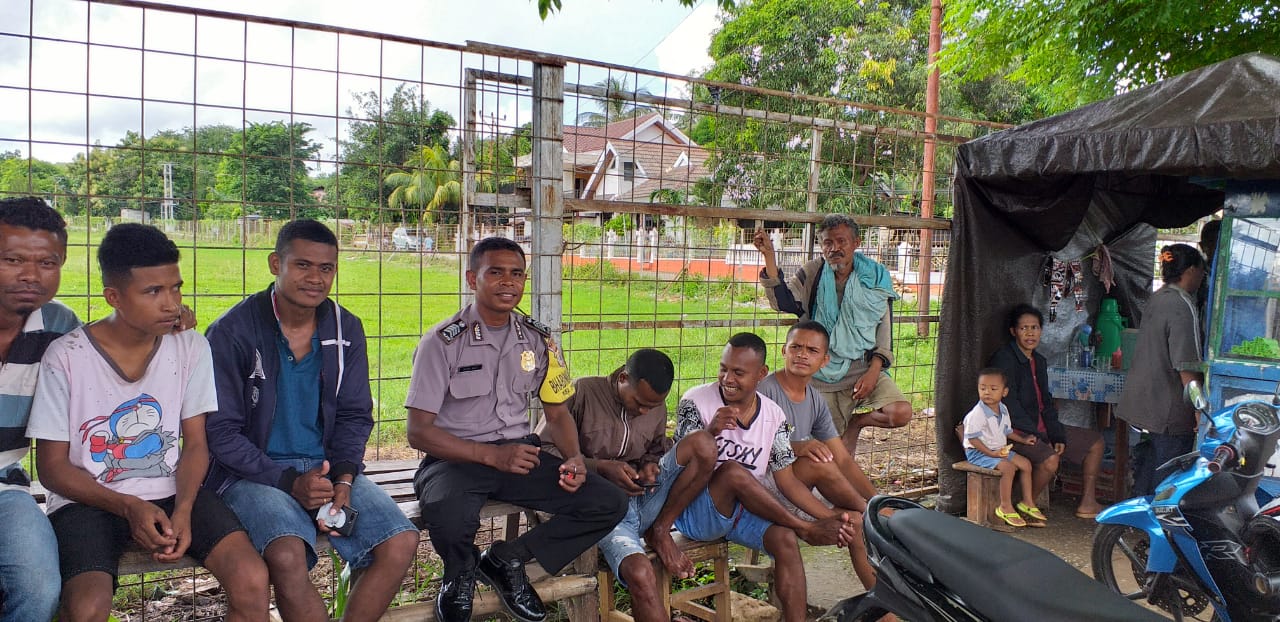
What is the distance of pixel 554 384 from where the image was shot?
3523mm

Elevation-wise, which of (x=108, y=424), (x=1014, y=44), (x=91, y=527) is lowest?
(x=91, y=527)

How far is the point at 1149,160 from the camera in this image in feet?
14.2

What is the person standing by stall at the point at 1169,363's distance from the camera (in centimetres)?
473

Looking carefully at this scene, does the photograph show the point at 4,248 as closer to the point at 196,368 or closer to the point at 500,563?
the point at 196,368

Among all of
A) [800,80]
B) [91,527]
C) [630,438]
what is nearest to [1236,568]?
[630,438]

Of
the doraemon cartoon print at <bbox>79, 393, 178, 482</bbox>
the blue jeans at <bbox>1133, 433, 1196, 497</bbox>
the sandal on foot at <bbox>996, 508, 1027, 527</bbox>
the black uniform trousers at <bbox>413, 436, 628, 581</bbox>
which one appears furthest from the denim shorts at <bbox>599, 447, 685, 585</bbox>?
the blue jeans at <bbox>1133, 433, 1196, 497</bbox>

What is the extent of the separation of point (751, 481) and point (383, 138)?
225 centimetres

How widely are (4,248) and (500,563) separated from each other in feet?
6.23

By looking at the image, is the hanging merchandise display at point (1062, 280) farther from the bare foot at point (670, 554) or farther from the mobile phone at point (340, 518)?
the mobile phone at point (340, 518)

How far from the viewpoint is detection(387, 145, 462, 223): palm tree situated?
3.64m

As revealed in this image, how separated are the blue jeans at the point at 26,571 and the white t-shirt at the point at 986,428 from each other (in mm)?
4515

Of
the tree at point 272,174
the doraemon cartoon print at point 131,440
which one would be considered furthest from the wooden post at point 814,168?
the doraemon cartoon print at point 131,440

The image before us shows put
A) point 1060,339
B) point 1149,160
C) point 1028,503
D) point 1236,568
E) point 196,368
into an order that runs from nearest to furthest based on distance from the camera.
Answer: point 196,368 < point 1236,568 < point 1149,160 < point 1028,503 < point 1060,339

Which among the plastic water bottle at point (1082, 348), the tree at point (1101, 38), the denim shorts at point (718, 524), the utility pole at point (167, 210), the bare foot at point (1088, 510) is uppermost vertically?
the tree at point (1101, 38)
